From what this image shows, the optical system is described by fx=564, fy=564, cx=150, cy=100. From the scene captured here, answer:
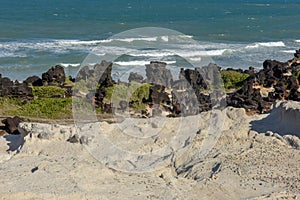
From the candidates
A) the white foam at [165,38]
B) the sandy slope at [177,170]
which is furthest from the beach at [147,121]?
the white foam at [165,38]

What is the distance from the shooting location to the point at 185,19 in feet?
268

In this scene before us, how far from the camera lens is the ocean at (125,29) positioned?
43.3m

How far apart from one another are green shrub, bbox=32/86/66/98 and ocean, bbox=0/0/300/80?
10998 millimetres

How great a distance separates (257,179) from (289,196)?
3.78 feet

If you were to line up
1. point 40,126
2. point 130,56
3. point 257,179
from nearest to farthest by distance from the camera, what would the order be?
point 257,179
point 40,126
point 130,56

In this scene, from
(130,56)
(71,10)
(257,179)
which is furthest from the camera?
(71,10)

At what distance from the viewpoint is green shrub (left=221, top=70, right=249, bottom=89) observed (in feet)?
97.3

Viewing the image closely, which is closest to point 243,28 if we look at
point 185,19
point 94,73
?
point 185,19

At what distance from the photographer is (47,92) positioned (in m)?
25.8

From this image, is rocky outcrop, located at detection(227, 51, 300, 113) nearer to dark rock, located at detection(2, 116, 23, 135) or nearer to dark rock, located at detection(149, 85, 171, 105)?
dark rock, located at detection(149, 85, 171, 105)

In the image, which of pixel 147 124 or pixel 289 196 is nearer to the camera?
pixel 289 196

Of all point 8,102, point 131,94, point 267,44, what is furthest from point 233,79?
point 267,44

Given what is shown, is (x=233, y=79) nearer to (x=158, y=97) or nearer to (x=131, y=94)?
(x=158, y=97)

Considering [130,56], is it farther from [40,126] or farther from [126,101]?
[40,126]
